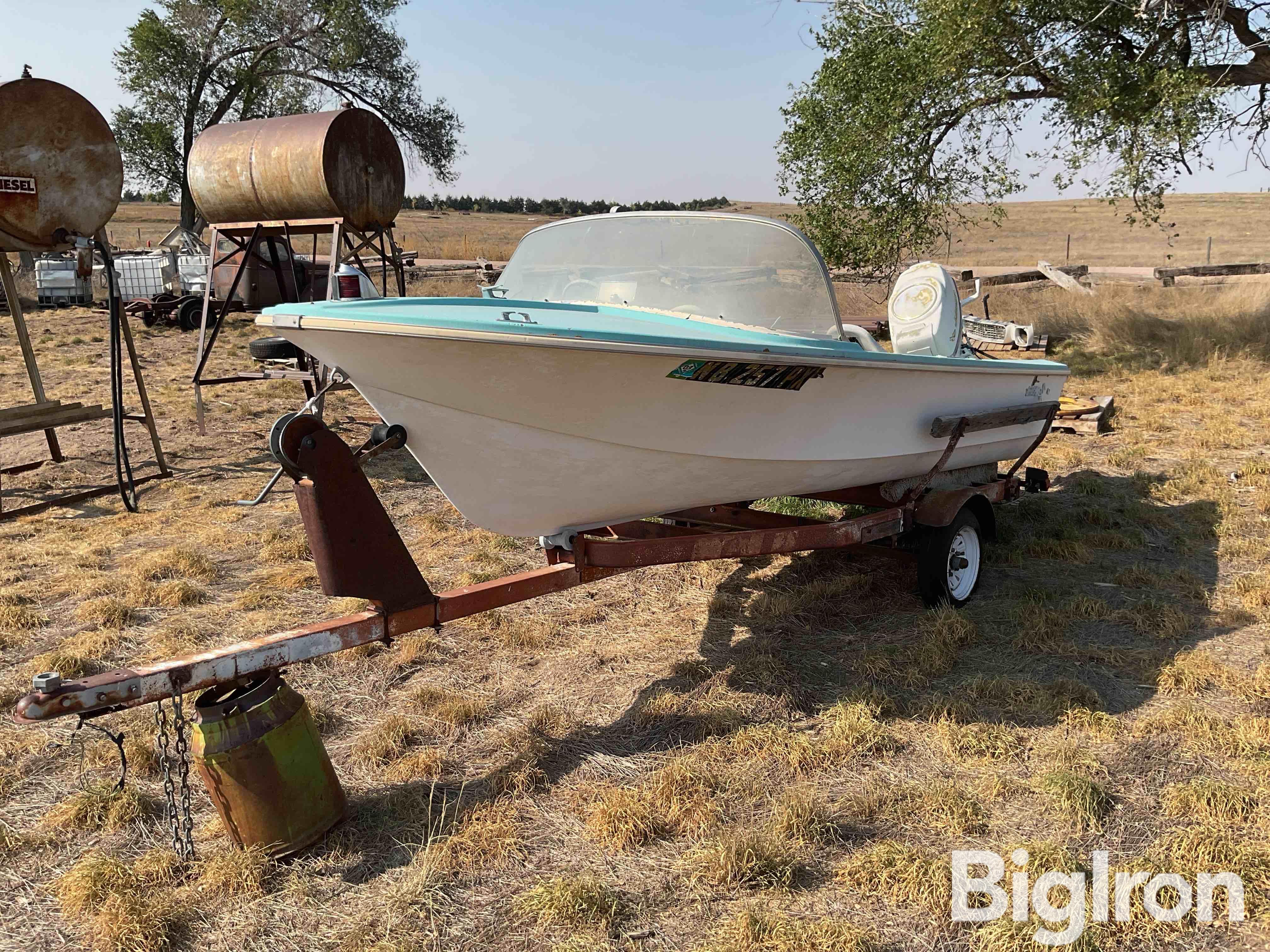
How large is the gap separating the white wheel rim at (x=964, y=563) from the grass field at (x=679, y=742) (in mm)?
172

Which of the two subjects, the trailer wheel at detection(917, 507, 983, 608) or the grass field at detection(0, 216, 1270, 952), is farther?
the trailer wheel at detection(917, 507, 983, 608)

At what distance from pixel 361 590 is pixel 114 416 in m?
4.45

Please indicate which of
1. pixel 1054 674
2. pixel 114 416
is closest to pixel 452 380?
pixel 1054 674

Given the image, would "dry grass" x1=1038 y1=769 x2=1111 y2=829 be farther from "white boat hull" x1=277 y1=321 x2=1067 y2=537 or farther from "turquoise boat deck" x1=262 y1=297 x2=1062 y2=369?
"turquoise boat deck" x1=262 y1=297 x2=1062 y2=369

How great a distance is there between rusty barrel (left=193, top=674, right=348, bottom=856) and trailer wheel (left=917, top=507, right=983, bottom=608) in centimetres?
317

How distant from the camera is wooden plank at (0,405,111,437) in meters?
6.30

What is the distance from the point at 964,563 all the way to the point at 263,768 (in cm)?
377

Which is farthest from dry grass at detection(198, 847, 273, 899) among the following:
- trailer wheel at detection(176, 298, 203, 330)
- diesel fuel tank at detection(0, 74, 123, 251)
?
trailer wheel at detection(176, 298, 203, 330)

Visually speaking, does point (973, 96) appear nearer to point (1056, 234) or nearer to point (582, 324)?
point (582, 324)

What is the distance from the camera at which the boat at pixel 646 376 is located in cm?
297

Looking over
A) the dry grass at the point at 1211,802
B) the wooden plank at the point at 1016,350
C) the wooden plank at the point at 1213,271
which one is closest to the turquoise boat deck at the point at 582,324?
the dry grass at the point at 1211,802

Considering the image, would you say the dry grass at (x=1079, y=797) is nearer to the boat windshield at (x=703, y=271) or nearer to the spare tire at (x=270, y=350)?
the boat windshield at (x=703, y=271)

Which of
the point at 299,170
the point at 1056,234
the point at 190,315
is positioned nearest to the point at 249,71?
the point at 190,315

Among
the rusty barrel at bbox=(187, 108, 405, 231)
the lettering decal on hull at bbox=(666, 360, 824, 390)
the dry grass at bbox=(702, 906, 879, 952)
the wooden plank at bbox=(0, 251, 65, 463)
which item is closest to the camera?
the dry grass at bbox=(702, 906, 879, 952)
